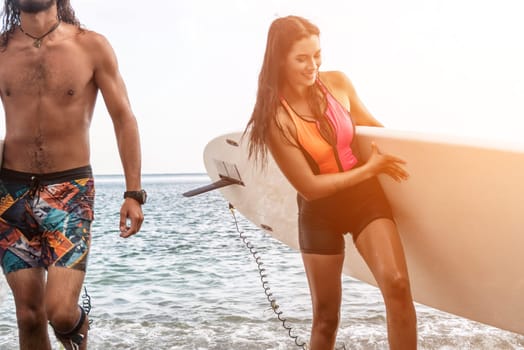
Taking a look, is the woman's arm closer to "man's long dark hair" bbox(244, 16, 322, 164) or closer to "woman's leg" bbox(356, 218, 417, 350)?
"man's long dark hair" bbox(244, 16, 322, 164)

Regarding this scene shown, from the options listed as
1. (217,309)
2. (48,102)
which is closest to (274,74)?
(48,102)

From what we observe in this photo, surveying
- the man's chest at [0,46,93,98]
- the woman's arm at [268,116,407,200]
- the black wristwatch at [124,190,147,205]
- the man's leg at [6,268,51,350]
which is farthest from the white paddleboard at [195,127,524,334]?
the man's leg at [6,268,51,350]

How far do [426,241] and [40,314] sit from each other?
1686 mm

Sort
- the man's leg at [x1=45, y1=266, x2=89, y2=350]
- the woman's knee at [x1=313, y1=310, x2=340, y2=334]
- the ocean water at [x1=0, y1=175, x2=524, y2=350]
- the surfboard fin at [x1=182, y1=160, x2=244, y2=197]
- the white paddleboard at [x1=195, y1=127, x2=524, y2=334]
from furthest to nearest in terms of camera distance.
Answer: the ocean water at [x1=0, y1=175, x2=524, y2=350], the surfboard fin at [x1=182, y1=160, x2=244, y2=197], the white paddleboard at [x1=195, y1=127, x2=524, y2=334], the woman's knee at [x1=313, y1=310, x2=340, y2=334], the man's leg at [x1=45, y1=266, x2=89, y2=350]

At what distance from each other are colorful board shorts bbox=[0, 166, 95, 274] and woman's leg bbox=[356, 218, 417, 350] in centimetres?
108

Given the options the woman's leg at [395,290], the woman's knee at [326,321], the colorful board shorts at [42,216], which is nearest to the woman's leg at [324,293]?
the woman's knee at [326,321]

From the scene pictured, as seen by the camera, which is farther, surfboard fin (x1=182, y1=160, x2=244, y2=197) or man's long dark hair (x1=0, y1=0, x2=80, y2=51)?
surfboard fin (x1=182, y1=160, x2=244, y2=197)

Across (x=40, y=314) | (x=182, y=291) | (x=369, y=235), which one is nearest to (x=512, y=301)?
(x=369, y=235)

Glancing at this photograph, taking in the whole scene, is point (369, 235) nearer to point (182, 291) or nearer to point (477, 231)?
point (477, 231)

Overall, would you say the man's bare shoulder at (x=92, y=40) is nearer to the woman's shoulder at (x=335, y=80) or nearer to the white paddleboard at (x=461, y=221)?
the woman's shoulder at (x=335, y=80)

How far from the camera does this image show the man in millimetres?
2555

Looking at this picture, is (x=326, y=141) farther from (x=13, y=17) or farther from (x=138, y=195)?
(x=13, y=17)

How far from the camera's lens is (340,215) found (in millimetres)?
2654

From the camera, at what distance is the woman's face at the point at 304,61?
8.30ft
